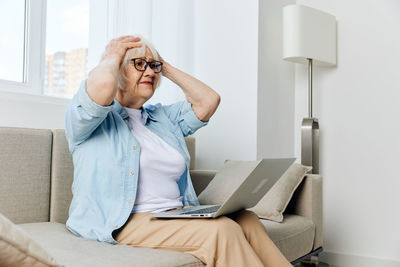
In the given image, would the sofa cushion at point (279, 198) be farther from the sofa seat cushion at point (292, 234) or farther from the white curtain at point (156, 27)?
the white curtain at point (156, 27)

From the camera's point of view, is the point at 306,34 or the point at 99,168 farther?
the point at 306,34

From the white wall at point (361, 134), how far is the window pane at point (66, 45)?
1.61 metres

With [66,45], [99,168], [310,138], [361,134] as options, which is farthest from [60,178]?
[361,134]

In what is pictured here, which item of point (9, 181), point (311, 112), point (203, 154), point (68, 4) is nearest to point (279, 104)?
point (311, 112)

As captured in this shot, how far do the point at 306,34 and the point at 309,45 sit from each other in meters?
0.07

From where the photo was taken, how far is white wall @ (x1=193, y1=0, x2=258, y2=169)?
2881 mm

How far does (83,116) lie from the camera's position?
1.49 meters

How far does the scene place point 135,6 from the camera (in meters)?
2.51

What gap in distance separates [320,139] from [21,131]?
2.07 meters

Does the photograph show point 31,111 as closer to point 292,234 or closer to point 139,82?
point 139,82

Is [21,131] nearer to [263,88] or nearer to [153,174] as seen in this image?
[153,174]

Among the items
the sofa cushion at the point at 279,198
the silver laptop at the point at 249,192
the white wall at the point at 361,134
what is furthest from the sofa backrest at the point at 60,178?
the white wall at the point at 361,134

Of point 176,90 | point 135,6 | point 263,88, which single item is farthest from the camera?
point 263,88

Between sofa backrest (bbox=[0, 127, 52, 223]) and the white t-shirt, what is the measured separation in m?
0.39
